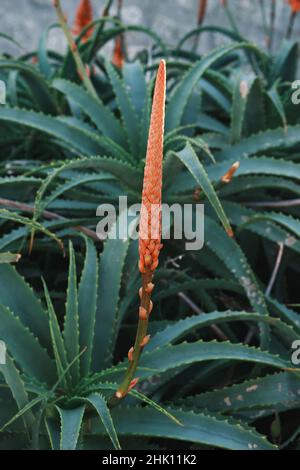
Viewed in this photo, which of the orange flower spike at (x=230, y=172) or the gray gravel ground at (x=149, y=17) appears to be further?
the gray gravel ground at (x=149, y=17)

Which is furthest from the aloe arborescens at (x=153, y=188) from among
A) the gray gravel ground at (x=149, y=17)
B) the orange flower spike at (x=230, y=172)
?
the gray gravel ground at (x=149, y=17)

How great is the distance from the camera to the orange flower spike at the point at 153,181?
69 cm

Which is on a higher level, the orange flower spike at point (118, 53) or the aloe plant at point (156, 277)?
the orange flower spike at point (118, 53)

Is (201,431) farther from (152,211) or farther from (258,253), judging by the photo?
(258,253)

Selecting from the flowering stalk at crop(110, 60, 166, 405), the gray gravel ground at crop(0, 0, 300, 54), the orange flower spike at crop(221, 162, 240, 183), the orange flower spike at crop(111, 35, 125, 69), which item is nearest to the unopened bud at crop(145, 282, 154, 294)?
the flowering stalk at crop(110, 60, 166, 405)

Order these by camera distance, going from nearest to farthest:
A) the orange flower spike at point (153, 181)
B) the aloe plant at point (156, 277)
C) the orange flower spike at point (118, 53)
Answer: the orange flower spike at point (153, 181)
the aloe plant at point (156, 277)
the orange flower spike at point (118, 53)

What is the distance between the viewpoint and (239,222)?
1.45 m

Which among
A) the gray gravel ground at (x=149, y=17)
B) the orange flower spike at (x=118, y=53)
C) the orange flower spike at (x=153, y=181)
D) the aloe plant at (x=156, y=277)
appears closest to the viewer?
the orange flower spike at (x=153, y=181)
